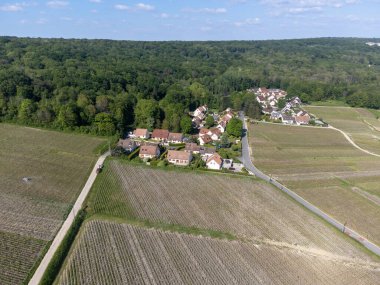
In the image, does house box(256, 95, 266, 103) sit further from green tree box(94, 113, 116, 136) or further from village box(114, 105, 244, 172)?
green tree box(94, 113, 116, 136)

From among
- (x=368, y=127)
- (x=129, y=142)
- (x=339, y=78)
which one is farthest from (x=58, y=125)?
(x=339, y=78)

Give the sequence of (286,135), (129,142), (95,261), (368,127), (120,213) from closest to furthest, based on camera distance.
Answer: (95,261)
(120,213)
(129,142)
(286,135)
(368,127)

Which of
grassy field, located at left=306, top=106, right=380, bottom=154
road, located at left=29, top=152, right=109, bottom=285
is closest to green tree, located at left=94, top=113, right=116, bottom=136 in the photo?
road, located at left=29, top=152, right=109, bottom=285

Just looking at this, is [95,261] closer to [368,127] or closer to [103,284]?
[103,284]

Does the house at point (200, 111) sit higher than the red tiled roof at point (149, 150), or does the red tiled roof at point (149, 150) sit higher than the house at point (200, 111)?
the house at point (200, 111)

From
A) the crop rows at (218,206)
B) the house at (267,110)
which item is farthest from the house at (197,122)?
the crop rows at (218,206)

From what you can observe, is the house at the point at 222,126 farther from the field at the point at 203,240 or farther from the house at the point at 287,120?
the field at the point at 203,240
